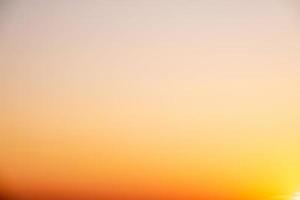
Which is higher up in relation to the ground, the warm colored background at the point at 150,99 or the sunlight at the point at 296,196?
the warm colored background at the point at 150,99

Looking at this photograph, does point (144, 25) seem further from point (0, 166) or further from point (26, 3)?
point (0, 166)

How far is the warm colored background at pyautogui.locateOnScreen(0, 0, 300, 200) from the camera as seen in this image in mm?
1394

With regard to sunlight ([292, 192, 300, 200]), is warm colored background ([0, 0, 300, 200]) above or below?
above

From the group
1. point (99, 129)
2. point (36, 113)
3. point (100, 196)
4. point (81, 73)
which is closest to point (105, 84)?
point (81, 73)

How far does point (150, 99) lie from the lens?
156 centimetres

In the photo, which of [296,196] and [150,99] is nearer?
[150,99]

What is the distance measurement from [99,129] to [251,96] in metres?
0.58

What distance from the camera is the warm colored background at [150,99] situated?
1.39 meters

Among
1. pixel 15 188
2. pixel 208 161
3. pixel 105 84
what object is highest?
pixel 105 84

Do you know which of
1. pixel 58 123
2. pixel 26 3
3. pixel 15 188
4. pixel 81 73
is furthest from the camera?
pixel 15 188

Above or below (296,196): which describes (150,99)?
above

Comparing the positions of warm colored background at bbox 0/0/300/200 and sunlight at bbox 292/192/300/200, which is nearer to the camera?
warm colored background at bbox 0/0/300/200

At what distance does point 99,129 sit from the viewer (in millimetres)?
1617

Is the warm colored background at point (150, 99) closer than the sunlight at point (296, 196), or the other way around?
the warm colored background at point (150, 99)
